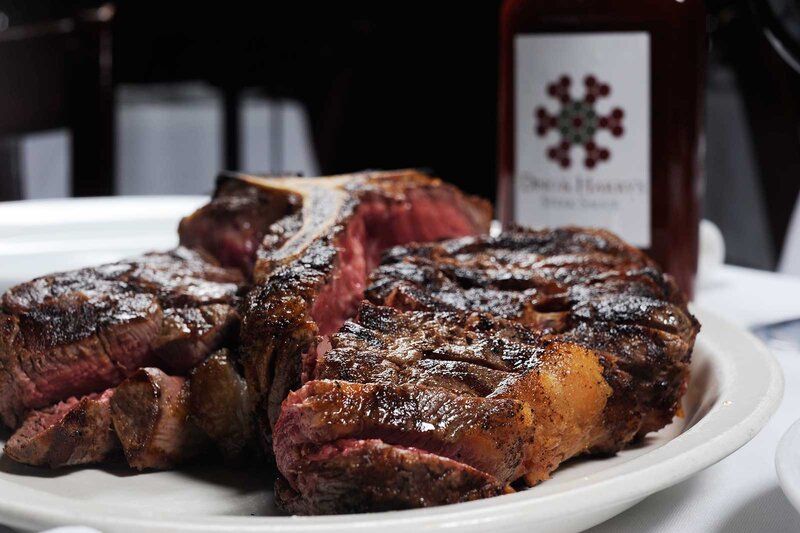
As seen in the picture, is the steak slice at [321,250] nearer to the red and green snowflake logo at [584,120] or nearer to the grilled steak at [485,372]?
the grilled steak at [485,372]

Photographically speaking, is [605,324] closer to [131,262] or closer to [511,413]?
[511,413]

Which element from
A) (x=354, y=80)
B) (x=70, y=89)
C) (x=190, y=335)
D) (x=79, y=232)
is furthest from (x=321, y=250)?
(x=354, y=80)

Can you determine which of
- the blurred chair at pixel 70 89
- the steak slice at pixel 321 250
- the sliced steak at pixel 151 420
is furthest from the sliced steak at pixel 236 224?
the blurred chair at pixel 70 89

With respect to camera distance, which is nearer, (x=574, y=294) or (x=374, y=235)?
(x=574, y=294)

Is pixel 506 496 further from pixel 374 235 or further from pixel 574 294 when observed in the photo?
pixel 374 235

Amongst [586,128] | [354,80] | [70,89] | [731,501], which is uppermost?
[354,80]

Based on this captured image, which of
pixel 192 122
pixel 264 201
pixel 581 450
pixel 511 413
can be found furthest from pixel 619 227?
pixel 192 122

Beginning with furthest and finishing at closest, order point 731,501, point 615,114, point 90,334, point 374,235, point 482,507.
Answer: point 615,114
point 374,235
point 90,334
point 731,501
point 482,507
